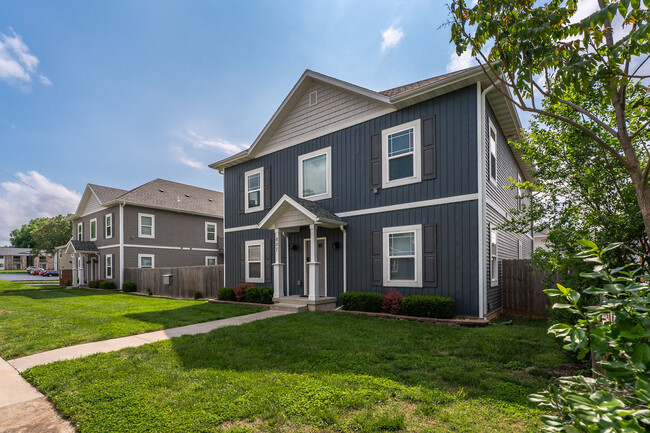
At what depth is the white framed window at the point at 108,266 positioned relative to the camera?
69.8 ft

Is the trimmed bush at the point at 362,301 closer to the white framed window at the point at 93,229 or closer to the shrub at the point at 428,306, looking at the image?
the shrub at the point at 428,306

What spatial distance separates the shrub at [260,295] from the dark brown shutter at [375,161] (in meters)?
4.87

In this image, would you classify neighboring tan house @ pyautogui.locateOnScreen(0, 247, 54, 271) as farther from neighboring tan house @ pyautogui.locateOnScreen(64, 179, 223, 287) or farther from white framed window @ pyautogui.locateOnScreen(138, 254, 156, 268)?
white framed window @ pyautogui.locateOnScreen(138, 254, 156, 268)

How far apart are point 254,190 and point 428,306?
798cm

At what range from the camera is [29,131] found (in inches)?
811

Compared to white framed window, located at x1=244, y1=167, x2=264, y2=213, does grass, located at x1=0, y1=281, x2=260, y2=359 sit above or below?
below

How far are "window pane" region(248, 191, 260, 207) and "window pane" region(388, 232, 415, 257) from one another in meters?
5.80

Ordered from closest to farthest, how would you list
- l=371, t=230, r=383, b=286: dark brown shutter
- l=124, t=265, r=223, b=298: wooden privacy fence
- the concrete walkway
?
the concrete walkway < l=371, t=230, r=383, b=286: dark brown shutter < l=124, t=265, r=223, b=298: wooden privacy fence

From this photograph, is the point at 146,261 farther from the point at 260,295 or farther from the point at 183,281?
the point at 260,295

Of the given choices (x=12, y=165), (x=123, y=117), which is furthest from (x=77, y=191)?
(x=123, y=117)

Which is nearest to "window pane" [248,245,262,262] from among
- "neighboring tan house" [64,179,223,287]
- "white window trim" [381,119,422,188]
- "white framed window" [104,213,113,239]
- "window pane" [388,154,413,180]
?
"white window trim" [381,119,422,188]

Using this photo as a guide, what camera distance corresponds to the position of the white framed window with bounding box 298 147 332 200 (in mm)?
10930

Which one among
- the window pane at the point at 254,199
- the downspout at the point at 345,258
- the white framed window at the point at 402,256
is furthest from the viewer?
the window pane at the point at 254,199

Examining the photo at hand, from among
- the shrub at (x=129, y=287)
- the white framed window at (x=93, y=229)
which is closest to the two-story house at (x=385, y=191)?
the shrub at (x=129, y=287)
